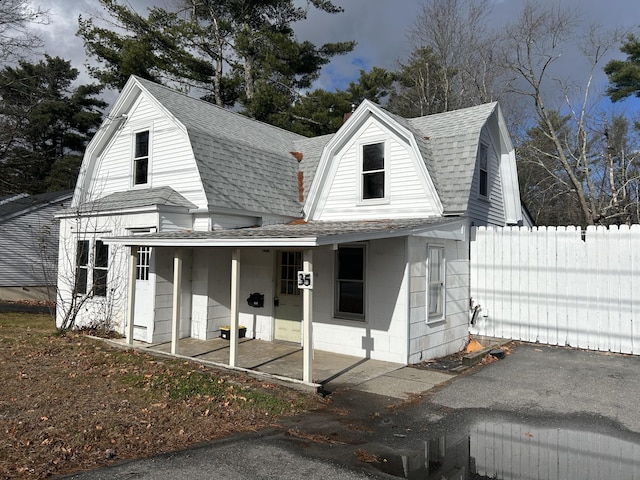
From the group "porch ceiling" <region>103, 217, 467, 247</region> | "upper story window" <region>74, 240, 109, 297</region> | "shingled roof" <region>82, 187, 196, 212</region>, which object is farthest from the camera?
"upper story window" <region>74, 240, 109, 297</region>

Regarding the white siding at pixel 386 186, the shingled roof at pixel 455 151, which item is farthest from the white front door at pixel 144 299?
the shingled roof at pixel 455 151

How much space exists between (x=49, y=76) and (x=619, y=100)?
129ft

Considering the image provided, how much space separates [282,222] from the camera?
13.4 m

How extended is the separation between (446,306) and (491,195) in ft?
15.3

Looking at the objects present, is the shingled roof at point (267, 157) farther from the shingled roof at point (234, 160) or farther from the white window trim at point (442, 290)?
the white window trim at point (442, 290)

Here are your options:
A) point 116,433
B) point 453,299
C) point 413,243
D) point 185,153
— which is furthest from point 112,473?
point 185,153

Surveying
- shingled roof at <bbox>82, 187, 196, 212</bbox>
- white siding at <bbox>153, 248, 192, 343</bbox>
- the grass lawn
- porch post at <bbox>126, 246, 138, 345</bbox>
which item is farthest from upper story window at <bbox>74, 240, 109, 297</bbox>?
the grass lawn

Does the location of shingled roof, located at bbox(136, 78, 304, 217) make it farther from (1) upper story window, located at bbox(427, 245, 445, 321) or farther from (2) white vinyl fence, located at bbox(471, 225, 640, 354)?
(2) white vinyl fence, located at bbox(471, 225, 640, 354)

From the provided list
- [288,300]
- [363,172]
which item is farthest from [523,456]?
[363,172]

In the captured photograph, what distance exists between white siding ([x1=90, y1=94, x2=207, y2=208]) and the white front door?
1.94 meters

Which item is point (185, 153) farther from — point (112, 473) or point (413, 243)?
point (112, 473)

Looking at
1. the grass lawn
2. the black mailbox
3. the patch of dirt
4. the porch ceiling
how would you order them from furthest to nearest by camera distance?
the black mailbox
the patch of dirt
the porch ceiling
the grass lawn

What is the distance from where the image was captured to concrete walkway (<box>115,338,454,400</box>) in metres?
7.78

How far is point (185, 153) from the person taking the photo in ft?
40.3
